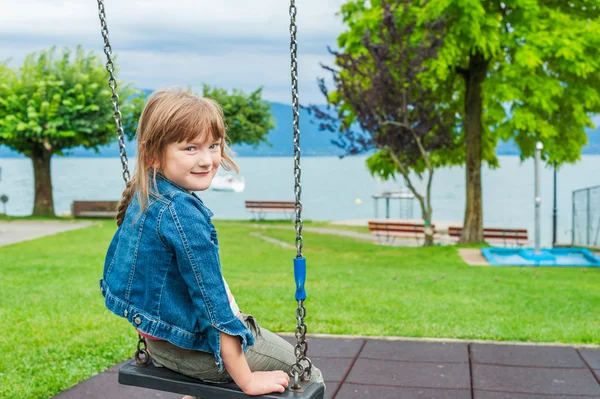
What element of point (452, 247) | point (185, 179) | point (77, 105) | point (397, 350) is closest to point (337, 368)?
point (397, 350)

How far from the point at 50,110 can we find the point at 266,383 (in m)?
22.6

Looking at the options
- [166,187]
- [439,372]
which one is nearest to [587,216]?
[439,372]

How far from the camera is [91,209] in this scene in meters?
24.9

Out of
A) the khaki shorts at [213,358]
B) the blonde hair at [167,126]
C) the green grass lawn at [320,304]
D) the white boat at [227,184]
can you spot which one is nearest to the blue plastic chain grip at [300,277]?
the khaki shorts at [213,358]

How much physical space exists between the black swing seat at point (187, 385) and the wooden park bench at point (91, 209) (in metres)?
22.5

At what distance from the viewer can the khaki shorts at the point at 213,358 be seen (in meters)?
2.58

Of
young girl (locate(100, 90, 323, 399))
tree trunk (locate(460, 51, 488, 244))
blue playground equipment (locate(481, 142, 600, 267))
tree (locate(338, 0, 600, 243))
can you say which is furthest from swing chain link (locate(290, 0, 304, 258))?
tree trunk (locate(460, 51, 488, 244))

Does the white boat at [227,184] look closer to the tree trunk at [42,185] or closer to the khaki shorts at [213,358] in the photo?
the tree trunk at [42,185]

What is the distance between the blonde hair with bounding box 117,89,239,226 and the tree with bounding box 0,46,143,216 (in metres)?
21.5

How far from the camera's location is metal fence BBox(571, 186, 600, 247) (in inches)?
651

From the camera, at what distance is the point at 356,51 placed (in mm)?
17578

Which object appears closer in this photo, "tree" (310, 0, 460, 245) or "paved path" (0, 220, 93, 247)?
"tree" (310, 0, 460, 245)

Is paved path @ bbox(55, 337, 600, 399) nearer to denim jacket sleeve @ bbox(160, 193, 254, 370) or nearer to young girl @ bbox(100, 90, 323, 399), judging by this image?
young girl @ bbox(100, 90, 323, 399)

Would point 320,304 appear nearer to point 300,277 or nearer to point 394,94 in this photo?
point 300,277
